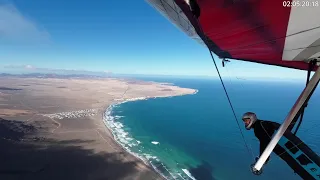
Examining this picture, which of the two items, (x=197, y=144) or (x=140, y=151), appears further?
(x=197, y=144)

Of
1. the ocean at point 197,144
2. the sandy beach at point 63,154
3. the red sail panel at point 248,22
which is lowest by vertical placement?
the ocean at point 197,144

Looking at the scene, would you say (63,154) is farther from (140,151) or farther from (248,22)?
(248,22)

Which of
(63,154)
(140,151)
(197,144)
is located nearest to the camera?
(63,154)

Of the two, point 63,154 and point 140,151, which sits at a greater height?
point 63,154

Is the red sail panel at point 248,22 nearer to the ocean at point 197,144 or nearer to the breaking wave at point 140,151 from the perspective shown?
the ocean at point 197,144

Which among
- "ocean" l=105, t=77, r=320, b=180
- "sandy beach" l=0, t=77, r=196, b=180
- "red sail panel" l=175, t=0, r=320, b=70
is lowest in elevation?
"ocean" l=105, t=77, r=320, b=180

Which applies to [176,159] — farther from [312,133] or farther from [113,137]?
[312,133]

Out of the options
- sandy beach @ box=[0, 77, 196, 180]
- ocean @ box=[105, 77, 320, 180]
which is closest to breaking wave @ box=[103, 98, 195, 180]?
ocean @ box=[105, 77, 320, 180]

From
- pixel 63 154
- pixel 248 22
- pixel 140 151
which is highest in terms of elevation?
pixel 248 22

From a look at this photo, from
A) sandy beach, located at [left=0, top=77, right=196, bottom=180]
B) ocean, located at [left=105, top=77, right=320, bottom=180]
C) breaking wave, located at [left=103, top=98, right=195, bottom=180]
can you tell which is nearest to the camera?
sandy beach, located at [left=0, top=77, right=196, bottom=180]

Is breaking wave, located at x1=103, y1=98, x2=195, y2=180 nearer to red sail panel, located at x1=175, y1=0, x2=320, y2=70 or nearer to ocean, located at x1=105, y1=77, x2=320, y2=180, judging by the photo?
ocean, located at x1=105, y1=77, x2=320, y2=180

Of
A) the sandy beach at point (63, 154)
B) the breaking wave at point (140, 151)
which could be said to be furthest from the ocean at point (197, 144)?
the sandy beach at point (63, 154)

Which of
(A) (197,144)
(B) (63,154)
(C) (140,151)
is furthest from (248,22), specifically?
(A) (197,144)

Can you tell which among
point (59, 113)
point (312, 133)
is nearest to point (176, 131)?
point (312, 133)
